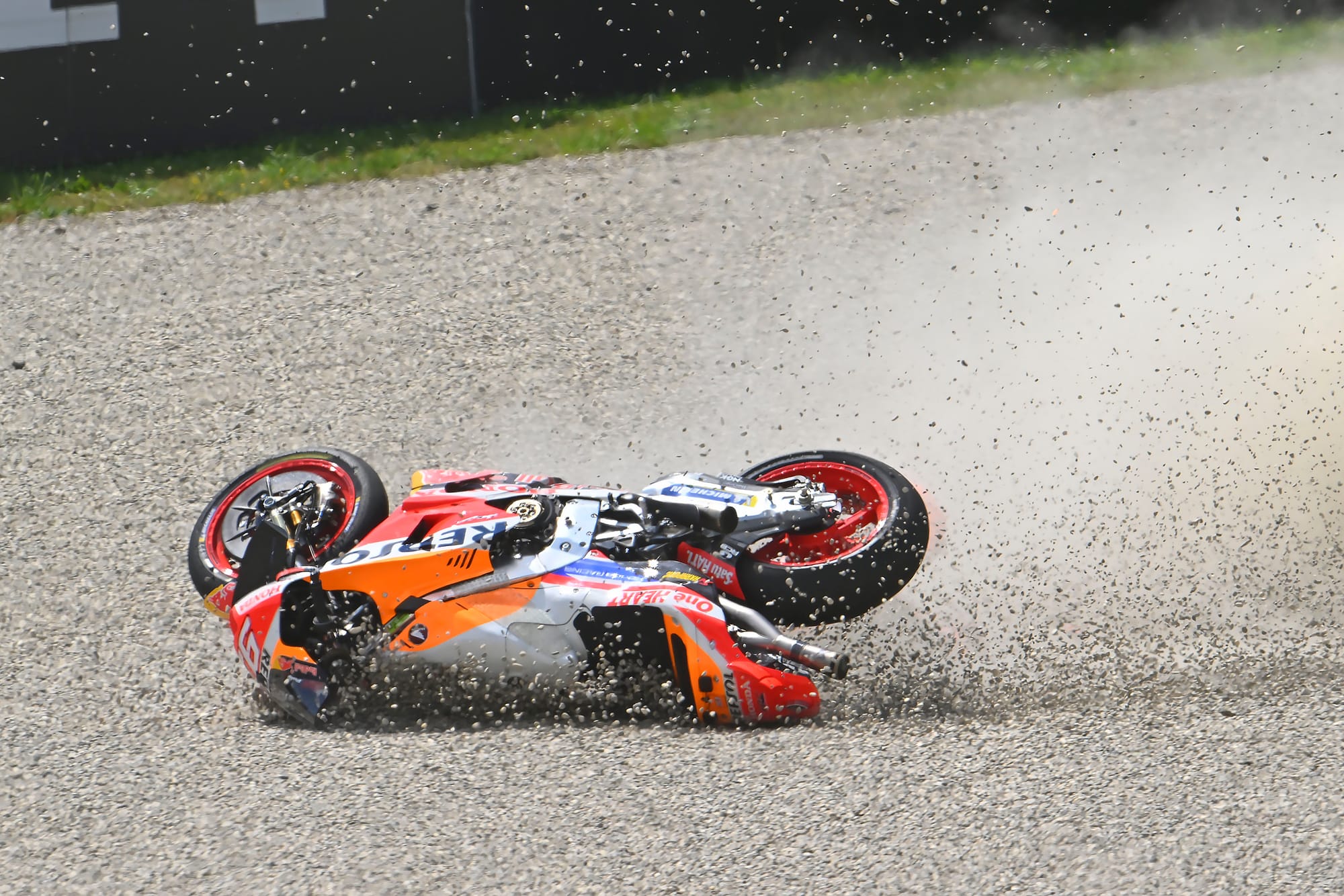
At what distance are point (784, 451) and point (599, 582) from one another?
3694 mm

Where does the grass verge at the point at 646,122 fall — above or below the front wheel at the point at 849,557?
above

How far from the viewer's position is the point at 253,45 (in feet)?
44.8

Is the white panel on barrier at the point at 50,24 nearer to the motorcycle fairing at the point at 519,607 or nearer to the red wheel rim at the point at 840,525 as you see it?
the motorcycle fairing at the point at 519,607

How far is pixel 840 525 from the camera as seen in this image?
6.34 m

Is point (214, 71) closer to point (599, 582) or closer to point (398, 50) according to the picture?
point (398, 50)

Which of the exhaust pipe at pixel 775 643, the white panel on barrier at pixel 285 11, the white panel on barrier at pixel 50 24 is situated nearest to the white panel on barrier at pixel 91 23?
the white panel on barrier at pixel 50 24

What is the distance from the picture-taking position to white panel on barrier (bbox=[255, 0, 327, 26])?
1358 cm

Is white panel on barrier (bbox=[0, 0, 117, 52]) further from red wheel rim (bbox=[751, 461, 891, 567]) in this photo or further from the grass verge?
red wheel rim (bbox=[751, 461, 891, 567])

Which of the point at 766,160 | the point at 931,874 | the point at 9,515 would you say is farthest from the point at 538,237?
the point at 931,874

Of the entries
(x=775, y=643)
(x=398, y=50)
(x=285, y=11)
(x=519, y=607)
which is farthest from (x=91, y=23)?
(x=775, y=643)

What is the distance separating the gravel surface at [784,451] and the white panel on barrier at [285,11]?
1.71 meters

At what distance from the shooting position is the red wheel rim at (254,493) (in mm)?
6934

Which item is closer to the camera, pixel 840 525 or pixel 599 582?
pixel 599 582

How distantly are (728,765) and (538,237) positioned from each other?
27.5 ft
